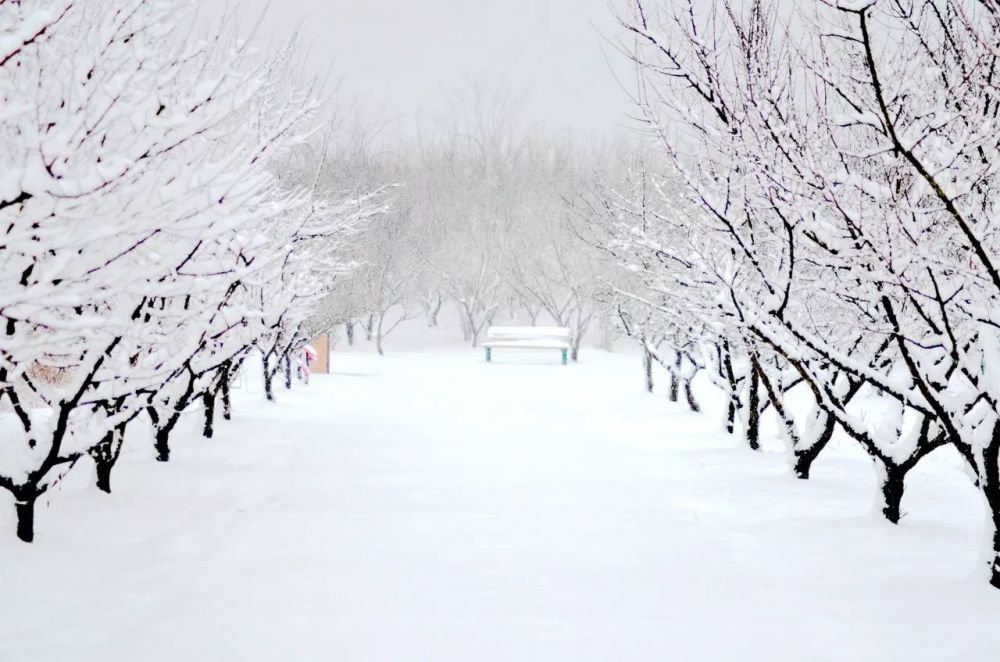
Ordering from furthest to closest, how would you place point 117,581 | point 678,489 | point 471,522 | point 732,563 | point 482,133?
point 482,133 → point 678,489 → point 471,522 → point 732,563 → point 117,581

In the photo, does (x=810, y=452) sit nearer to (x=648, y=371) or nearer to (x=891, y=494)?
(x=891, y=494)

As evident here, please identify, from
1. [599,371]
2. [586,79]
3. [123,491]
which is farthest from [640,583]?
[586,79]

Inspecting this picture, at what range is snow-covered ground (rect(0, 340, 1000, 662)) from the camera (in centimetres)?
378

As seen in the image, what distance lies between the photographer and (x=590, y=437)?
419 inches

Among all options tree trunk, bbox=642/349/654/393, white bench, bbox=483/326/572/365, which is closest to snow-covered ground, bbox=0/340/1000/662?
tree trunk, bbox=642/349/654/393

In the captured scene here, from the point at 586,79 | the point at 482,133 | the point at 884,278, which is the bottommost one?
the point at 884,278

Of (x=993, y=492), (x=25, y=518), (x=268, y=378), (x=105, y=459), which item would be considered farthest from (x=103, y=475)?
(x=268, y=378)

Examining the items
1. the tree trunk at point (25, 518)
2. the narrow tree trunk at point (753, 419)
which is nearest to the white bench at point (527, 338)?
the narrow tree trunk at point (753, 419)

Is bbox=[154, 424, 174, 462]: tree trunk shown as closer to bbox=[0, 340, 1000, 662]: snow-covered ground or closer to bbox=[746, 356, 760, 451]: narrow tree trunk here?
bbox=[0, 340, 1000, 662]: snow-covered ground

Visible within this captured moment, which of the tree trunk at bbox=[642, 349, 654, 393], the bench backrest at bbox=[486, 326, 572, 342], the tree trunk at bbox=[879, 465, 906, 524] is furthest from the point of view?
the bench backrest at bbox=[486, 326, 572, 342]

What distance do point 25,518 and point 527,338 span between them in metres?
23.7

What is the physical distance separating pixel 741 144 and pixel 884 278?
3.48 feet

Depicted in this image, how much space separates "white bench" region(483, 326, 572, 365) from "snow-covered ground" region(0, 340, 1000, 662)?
17.8 metres

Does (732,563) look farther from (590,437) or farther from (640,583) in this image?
(590,437)
